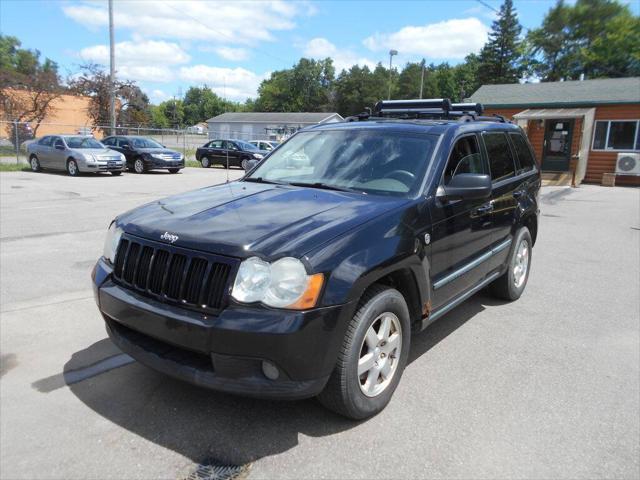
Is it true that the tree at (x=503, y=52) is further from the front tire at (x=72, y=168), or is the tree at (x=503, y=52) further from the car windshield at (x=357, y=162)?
the car windshield at (x=357, y=162)

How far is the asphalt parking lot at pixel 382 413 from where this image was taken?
264cm

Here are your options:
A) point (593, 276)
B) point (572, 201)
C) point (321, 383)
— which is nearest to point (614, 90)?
point (572, 201)

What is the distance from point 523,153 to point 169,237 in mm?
4190

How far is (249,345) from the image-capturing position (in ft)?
8.08

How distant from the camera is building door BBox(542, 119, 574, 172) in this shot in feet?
72.6

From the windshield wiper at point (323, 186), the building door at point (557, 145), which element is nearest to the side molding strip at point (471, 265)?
the windshield wiper at point (323, 186)

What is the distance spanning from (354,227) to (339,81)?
363ft

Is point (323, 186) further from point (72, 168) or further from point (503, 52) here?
point (503, 52)

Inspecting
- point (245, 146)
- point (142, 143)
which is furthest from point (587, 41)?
point (142, 143)

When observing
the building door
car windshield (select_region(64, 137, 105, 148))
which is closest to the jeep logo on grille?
car windshield (select_region(64, 137, 105, 148))

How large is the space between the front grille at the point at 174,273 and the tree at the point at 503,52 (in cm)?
7091

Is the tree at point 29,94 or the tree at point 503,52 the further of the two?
the tree at point 503,52

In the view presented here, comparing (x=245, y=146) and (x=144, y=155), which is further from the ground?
(x=245, y=146)

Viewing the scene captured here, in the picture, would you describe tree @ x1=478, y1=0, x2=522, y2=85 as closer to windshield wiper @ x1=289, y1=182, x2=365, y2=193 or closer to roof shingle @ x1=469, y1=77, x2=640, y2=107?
roof shingle @ x1=469, y1=77, x2=640, y2=107
